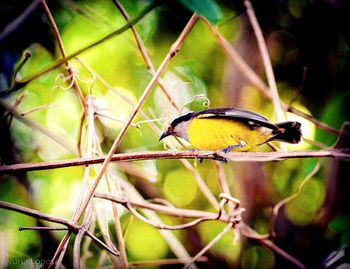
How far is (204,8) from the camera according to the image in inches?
32.8

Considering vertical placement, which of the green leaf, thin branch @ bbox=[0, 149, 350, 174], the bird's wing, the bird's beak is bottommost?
thin branch @ bbox=[0, 149, 350, 174]

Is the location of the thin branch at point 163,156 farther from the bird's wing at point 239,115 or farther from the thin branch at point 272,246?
the thin branch at point 272,246

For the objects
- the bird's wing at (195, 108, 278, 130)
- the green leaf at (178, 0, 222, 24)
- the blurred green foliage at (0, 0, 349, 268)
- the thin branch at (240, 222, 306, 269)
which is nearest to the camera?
the green leaf at (178, 0, 222, 24)

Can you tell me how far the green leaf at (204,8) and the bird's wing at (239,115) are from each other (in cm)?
35

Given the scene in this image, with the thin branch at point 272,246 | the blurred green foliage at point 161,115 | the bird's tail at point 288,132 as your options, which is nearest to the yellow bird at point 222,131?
the bird's tail at point 288,132

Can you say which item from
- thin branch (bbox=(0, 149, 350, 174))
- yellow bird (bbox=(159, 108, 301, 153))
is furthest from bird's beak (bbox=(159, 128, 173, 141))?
thin branch (bbox=(0, 149, 350, 174))

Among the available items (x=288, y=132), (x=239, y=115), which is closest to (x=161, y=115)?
(x=239, y=115)

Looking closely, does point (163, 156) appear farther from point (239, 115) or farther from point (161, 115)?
point (161, 115)

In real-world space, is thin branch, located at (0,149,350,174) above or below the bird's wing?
below

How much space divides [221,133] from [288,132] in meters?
0.20

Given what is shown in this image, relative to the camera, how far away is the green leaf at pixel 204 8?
2.68ft

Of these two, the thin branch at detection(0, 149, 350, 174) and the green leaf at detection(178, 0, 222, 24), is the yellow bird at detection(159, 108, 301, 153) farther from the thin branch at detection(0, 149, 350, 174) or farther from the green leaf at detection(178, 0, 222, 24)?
the green leaf at detection(178, 0, 222, 24)

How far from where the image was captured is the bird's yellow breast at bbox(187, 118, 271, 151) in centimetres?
118

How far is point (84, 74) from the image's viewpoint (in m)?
1.43
